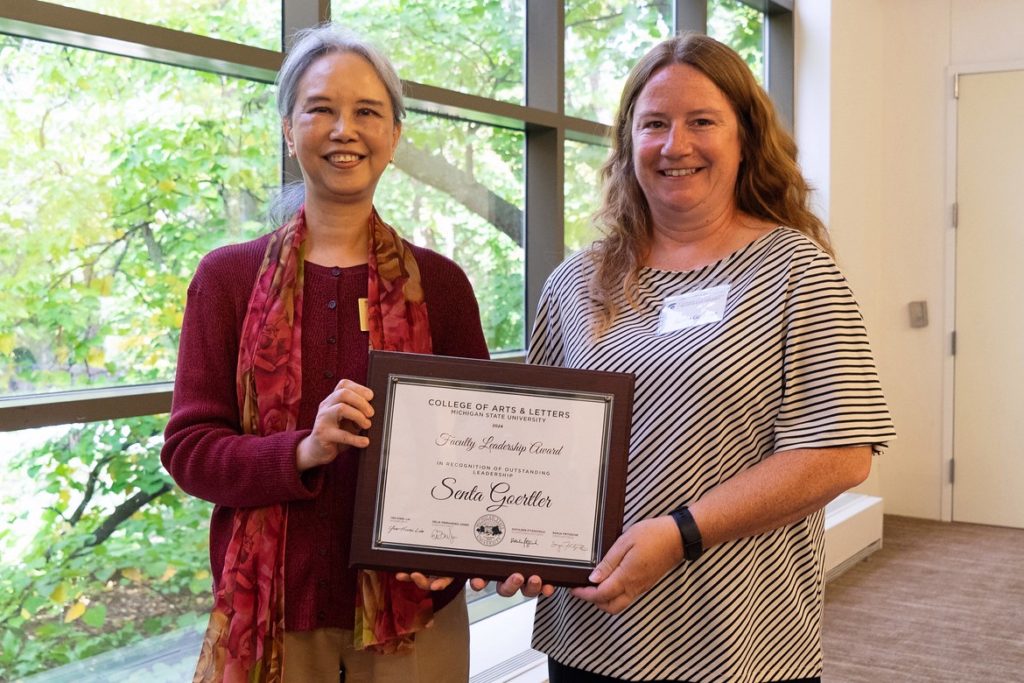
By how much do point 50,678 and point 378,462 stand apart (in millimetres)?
1267

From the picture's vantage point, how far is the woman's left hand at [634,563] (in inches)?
54.7

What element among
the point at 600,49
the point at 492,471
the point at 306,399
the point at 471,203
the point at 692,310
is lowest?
the point at 492,471

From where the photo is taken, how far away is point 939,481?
232 inches

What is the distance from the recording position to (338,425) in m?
1.40

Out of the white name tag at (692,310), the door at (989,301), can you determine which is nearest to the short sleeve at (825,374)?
the white name tag at (692,310)

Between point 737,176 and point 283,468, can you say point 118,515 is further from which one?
point 737,176

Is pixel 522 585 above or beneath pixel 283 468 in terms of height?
beneath

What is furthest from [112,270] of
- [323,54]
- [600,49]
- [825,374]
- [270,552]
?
[600,49]

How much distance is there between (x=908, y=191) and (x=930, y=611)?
2701mm

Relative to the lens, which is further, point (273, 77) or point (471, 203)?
point (471, 203)

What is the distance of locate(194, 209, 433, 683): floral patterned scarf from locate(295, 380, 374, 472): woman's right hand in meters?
0.11

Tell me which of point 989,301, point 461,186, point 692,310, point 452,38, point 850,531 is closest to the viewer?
point 692,310

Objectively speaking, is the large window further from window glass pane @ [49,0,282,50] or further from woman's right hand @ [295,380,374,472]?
woman's right hand @ [295,380,374,472]

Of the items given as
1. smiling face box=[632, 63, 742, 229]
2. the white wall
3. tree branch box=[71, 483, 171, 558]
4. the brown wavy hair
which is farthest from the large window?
the white wall
